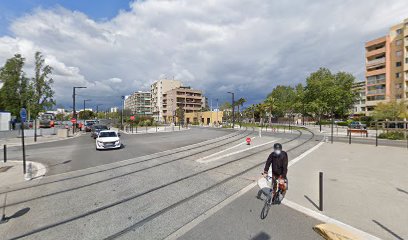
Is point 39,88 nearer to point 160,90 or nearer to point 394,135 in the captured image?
point 394,135

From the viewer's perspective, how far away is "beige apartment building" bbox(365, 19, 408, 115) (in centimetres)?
4907

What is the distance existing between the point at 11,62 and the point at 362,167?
46.1 metres

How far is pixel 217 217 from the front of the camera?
16.5 ft

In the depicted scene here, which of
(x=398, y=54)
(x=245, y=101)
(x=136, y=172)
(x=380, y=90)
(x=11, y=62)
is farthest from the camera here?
(x=245, y=101)

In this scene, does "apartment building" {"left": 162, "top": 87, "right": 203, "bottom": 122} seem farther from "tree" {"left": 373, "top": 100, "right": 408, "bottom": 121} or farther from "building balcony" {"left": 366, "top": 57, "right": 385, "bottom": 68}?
"tree" {"left": 373, "top": 100, "right": 408, "bottom": 121}

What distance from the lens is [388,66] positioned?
53344 mm

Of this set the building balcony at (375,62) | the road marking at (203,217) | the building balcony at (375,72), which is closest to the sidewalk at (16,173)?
the road marking at (203,217)

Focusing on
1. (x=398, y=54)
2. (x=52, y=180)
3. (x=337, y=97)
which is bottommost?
(x=52, y=180)

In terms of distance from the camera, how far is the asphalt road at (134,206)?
445 centimetres

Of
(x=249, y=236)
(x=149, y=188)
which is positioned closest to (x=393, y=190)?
(x=249, y=236)

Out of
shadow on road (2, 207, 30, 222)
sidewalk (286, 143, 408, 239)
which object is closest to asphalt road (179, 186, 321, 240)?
sidewalk (286, 143, 408, 239)

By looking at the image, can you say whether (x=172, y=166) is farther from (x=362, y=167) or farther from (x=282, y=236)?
(x=362, y=167)

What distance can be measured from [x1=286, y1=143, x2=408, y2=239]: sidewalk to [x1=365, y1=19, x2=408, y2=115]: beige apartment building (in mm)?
53097

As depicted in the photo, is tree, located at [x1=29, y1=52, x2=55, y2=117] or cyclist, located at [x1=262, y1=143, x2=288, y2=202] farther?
tree, located at [x1=29, y1=52, x2=55, y2=117]
